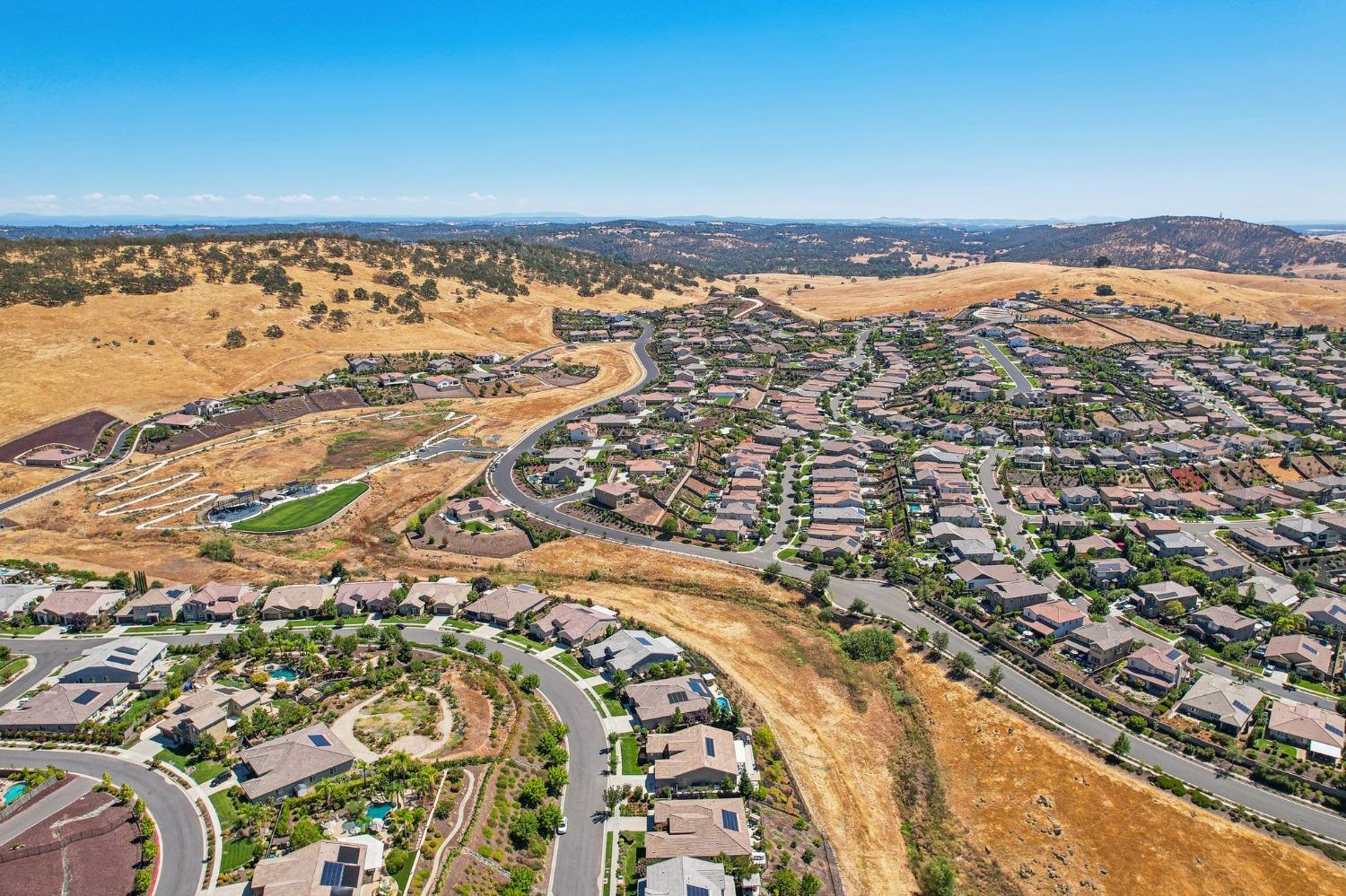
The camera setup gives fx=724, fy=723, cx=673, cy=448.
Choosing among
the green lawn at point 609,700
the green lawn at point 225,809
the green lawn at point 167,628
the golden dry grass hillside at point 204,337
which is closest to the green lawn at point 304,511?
the green lawn at point 167,628

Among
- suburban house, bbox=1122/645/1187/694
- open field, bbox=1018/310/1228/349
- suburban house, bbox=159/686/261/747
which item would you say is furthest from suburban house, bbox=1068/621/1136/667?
open field, bbox=1018/310/1228/349

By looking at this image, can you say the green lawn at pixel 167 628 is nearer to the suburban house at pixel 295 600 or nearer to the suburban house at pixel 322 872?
the suburban house at pixel 295 600

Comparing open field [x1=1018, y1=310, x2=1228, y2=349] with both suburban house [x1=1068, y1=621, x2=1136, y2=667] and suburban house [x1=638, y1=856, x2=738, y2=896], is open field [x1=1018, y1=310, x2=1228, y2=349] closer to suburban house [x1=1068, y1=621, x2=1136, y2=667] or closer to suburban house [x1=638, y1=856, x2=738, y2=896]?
suburban house [x1=1068, y1=621, x2=1136, y2=667]

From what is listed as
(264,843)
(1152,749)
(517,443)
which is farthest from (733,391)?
(264,843)

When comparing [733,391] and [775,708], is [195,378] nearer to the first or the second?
[733,391]

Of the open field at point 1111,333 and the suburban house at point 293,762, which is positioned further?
the open field at point 1111,333

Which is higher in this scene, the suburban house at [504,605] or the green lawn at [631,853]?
the suburban house at [504,605]

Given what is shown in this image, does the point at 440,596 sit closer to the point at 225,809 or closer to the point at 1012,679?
the point at 225,809
